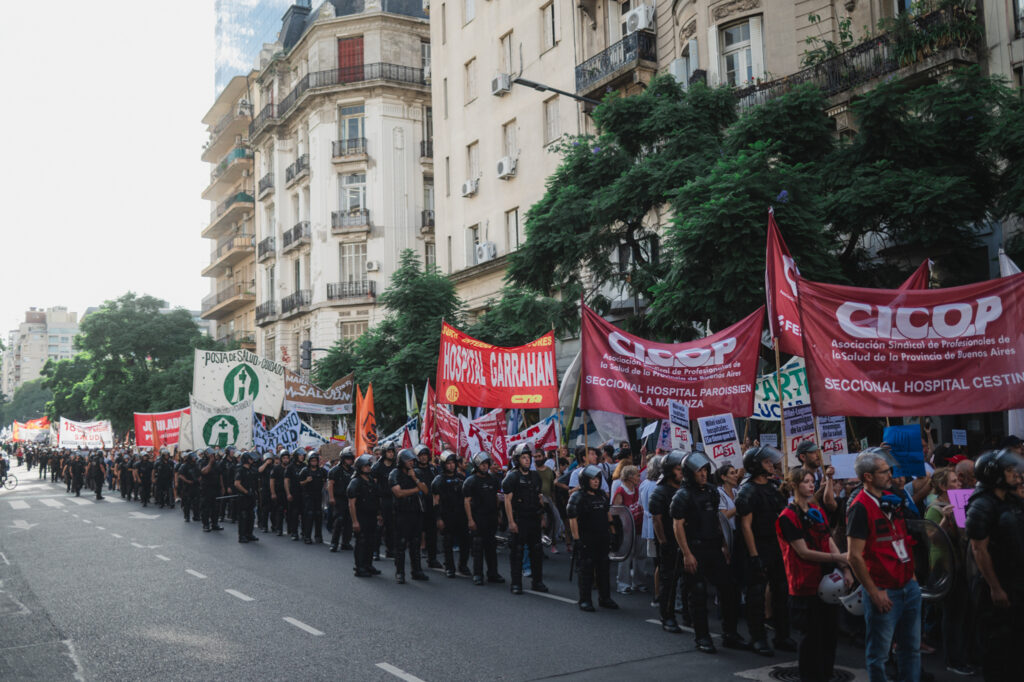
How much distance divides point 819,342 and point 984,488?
8.31 ft

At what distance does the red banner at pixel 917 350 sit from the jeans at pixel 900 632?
2.23 m

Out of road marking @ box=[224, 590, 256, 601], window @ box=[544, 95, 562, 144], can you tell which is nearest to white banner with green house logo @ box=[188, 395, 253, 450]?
road marking @ box=[224, 590, 256, 601]

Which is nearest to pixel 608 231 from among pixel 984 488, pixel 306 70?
pixel 984 488

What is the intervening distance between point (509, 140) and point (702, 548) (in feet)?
80.9

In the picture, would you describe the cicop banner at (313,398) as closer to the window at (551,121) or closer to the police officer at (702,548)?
the window at (551,121)

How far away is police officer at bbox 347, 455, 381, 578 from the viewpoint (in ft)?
43.4

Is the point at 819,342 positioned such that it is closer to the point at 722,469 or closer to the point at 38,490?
the point at 722,469

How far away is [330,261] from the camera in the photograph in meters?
46.4

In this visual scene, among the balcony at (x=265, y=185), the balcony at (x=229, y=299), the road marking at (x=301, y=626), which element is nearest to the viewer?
the road marking at (x=301, y=626)

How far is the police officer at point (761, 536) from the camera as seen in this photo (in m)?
8.01

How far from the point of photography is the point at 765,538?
8.16m

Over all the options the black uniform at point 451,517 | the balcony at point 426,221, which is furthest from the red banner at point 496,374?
the balcony at point 426,221

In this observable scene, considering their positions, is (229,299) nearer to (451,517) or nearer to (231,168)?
(231,168)

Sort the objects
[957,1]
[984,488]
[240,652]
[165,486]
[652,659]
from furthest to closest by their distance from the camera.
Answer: [165,486] → [957,1] → [240,652] → [652,659] → [984,488]
